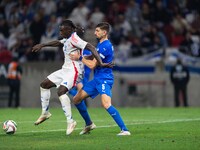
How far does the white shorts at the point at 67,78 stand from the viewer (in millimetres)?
14691

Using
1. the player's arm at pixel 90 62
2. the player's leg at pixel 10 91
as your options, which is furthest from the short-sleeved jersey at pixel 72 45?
the player's leg at pixel 10 91

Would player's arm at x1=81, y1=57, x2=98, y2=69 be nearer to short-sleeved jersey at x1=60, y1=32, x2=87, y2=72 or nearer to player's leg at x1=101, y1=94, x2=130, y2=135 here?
short-sleeved jersey at x1=60, y1=32, x2=87, y2=72

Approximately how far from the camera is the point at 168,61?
29.0m

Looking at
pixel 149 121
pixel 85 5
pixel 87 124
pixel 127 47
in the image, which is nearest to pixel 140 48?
pixel 127 47

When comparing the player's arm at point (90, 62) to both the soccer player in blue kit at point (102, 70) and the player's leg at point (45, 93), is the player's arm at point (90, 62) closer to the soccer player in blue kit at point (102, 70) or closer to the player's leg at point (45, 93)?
the soccer player in blue kit at point (102, 70)

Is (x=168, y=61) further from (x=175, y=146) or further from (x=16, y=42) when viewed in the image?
(x=175, y=146)

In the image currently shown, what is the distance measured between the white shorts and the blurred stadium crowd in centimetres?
1334

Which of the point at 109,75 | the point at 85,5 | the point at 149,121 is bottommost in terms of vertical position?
the point at 149,121

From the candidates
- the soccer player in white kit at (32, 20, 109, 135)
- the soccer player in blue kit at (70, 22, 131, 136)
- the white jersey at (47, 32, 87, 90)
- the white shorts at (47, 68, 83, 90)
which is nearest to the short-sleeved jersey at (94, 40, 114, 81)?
the soccer player in blue kit at (70, 22, 131, 136)

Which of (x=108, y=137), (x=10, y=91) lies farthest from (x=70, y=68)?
(x=10, y=91)

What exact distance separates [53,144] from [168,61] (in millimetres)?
16879

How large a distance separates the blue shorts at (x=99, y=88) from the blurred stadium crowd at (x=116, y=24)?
13.8m

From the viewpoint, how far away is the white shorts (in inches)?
578

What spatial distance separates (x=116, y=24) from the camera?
29359mm
